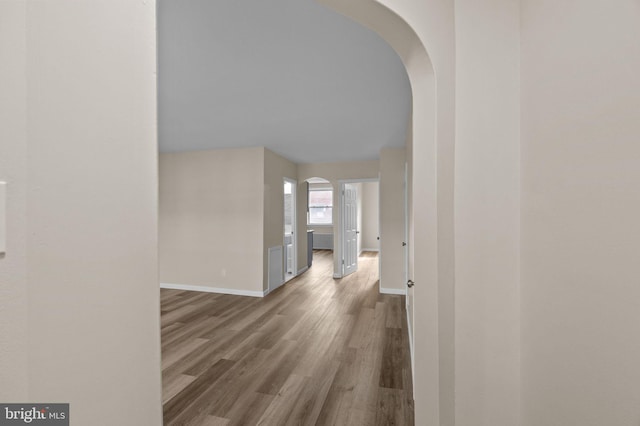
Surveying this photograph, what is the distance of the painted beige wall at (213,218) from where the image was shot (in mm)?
4480

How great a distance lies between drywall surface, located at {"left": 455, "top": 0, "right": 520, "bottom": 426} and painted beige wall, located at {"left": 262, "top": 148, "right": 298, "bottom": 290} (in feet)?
12.4

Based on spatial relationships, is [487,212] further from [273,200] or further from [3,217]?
[273,200]

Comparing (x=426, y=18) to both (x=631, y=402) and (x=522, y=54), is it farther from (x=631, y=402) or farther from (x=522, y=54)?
(x=631, y=402)

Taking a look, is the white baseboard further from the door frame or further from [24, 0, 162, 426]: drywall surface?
[24, 0, 162, 426]: drywall surface

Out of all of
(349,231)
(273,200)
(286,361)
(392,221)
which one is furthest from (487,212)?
(349,231)

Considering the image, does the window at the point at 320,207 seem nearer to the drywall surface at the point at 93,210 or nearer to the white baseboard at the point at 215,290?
the white baseboard at the point at 215,290

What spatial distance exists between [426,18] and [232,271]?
4.38 meters

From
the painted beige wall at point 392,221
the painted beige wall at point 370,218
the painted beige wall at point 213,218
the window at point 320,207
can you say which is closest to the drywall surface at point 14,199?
the painted beige wall at point 213,218

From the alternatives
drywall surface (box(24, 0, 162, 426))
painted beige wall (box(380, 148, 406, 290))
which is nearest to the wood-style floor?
painted beige wall (box(380, 148, 406, 290))

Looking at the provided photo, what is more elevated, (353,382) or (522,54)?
(522,54)

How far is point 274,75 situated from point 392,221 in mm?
3153

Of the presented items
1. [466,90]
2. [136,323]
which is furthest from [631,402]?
[136,323]

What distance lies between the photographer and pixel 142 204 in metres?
0.67

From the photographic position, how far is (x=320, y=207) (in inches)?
400
